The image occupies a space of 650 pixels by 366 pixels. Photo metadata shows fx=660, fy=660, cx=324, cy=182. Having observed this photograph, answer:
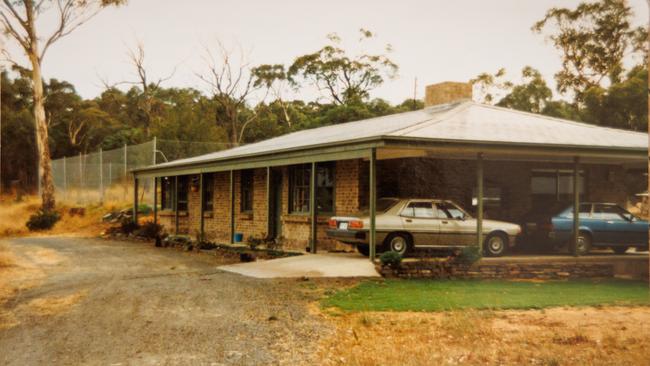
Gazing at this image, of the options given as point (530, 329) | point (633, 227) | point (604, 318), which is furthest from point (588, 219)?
point (530, 329)

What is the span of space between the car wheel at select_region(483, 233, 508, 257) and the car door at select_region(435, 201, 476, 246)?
399 millimetres

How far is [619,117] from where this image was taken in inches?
1298

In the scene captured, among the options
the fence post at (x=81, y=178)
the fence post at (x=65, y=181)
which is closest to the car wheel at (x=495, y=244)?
the fence post at (x=81, y=178)

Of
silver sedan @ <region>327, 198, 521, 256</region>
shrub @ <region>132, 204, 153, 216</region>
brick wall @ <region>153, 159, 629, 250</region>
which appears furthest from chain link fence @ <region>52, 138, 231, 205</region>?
silver sedan @ <region>327, 198, 521, 256</region>

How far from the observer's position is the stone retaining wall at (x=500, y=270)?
503 inches

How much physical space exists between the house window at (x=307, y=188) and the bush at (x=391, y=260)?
4837 mm

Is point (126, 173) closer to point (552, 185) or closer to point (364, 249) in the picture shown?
point (364, 249)

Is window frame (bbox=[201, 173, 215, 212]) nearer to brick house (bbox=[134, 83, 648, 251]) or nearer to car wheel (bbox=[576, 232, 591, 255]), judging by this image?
brick house (bbox=[134, 83, 648, 251])

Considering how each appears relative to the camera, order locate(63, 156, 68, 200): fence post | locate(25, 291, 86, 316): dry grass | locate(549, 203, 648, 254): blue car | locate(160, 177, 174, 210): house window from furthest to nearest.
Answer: locate(63, 156, 68, 200): fence post
locate(160, 177, 174, 210): house window
locate(549, 203, 648, 254): blue car
locate(25, 291, 86, 316): dry grass

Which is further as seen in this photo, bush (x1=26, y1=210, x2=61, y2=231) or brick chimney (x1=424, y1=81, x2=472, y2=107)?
bush (x1=26, y1=210, x2=61, y2=231)

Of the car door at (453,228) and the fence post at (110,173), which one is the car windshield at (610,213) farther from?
the fence post at (110,173)

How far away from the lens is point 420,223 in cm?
1428

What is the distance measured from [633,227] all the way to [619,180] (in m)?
3.66

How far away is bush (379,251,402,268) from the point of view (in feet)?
41.1
